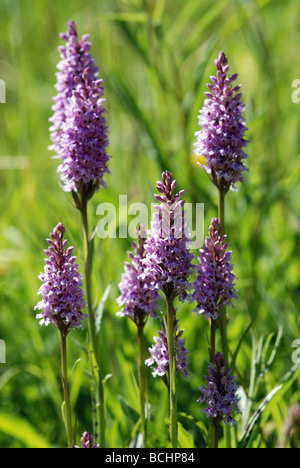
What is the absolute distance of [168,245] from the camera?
1.36m

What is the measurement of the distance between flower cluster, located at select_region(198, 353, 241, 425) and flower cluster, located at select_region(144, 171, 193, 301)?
280 mm

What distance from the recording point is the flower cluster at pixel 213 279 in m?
1.43

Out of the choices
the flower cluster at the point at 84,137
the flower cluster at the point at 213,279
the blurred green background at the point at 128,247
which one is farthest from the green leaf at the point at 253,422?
the flower cluster at the point at 84,137

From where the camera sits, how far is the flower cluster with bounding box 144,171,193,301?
4.44 feet

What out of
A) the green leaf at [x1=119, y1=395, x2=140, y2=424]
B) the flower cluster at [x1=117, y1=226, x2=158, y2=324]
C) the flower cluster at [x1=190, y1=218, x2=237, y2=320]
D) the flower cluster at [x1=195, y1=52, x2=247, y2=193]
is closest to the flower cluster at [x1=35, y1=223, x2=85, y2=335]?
the flower cluster at [x1=117, y1=226, x2=158, y2=324]

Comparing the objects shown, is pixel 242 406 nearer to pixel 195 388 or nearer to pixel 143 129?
pixel 195 388

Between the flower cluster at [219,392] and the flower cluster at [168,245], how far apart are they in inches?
11.0

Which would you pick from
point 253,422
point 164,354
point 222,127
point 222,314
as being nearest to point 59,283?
point 164,354

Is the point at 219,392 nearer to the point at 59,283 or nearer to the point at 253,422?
the point at 253,422

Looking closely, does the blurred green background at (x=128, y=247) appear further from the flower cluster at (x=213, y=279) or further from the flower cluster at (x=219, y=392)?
the flower cluster at (x=213, y=279)

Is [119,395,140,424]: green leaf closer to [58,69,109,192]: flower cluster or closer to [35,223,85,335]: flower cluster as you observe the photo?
[35,223,85,335]: flower cluster

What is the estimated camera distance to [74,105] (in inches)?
60.5

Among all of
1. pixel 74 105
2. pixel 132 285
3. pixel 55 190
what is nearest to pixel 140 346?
pixel 132 285
